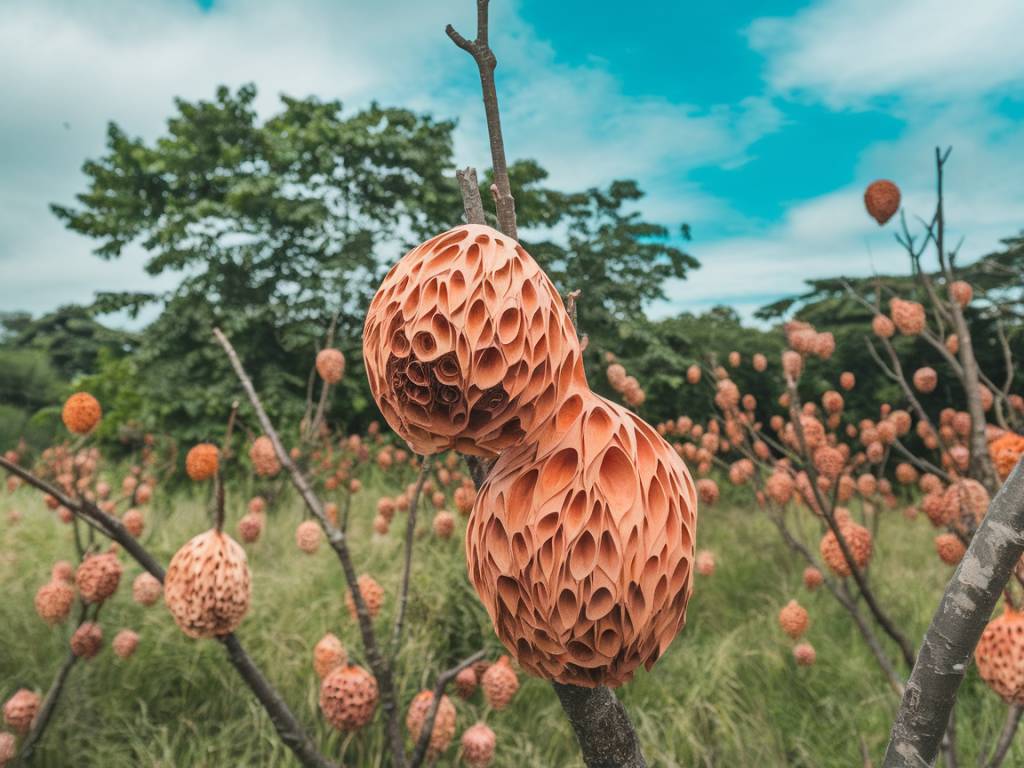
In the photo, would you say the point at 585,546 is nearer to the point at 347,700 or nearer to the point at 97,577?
the point at 347,700

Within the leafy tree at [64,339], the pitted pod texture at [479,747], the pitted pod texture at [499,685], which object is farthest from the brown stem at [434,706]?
the leafy tree at [64,339]

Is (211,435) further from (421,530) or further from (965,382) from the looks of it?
(965,382)

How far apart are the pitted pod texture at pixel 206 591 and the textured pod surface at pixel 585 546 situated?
590 millimetres

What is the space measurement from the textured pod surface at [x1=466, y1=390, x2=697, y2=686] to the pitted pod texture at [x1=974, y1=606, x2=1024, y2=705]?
61cm

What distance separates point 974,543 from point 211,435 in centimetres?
903

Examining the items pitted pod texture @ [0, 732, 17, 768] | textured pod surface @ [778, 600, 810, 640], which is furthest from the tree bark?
textured pod surface @ [778, 600, 810, 640]

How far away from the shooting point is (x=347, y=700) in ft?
3.74

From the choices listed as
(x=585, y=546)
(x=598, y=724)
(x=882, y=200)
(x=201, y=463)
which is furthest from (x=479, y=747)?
(x=882, y=200)

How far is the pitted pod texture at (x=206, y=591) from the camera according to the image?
2.87 ft

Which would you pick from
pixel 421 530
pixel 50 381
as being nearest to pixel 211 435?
pixel 421 530

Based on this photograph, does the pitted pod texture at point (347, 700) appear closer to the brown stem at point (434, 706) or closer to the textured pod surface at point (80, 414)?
the brown stem at point (434, 706)

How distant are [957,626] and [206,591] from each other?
0.85m

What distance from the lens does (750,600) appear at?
4.45 meters

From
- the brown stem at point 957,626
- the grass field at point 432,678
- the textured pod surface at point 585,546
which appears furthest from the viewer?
the grass field at point 432,678
